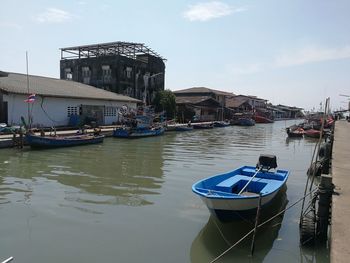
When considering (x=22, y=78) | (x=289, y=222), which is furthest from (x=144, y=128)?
(x=289, y=222)

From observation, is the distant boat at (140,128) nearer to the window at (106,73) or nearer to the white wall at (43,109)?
the white wall at (43,109)

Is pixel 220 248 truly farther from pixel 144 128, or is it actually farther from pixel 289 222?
pixel 144 128

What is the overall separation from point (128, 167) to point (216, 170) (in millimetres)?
4310

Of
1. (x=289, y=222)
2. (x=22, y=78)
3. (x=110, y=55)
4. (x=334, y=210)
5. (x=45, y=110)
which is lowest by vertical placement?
(x=289, y=222)

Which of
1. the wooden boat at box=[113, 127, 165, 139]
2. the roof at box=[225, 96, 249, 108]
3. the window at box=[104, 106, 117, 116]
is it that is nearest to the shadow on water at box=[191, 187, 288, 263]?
the wooden boat at box=[113, 127, 165, 139]

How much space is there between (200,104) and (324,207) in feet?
178

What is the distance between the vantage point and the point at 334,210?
7.30m

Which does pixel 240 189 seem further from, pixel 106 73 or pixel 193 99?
pixel 193 99

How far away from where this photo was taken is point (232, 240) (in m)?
8.06

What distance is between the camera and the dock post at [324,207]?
7855 mm

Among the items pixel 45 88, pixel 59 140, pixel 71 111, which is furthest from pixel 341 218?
pixel 71 111

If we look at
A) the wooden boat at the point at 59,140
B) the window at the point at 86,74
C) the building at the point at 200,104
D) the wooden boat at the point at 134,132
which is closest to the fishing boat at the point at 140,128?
the wooden boat at the point at 134,132

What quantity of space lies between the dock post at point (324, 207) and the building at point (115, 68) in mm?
39987

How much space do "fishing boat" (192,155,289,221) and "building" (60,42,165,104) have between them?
36095 millimetres
